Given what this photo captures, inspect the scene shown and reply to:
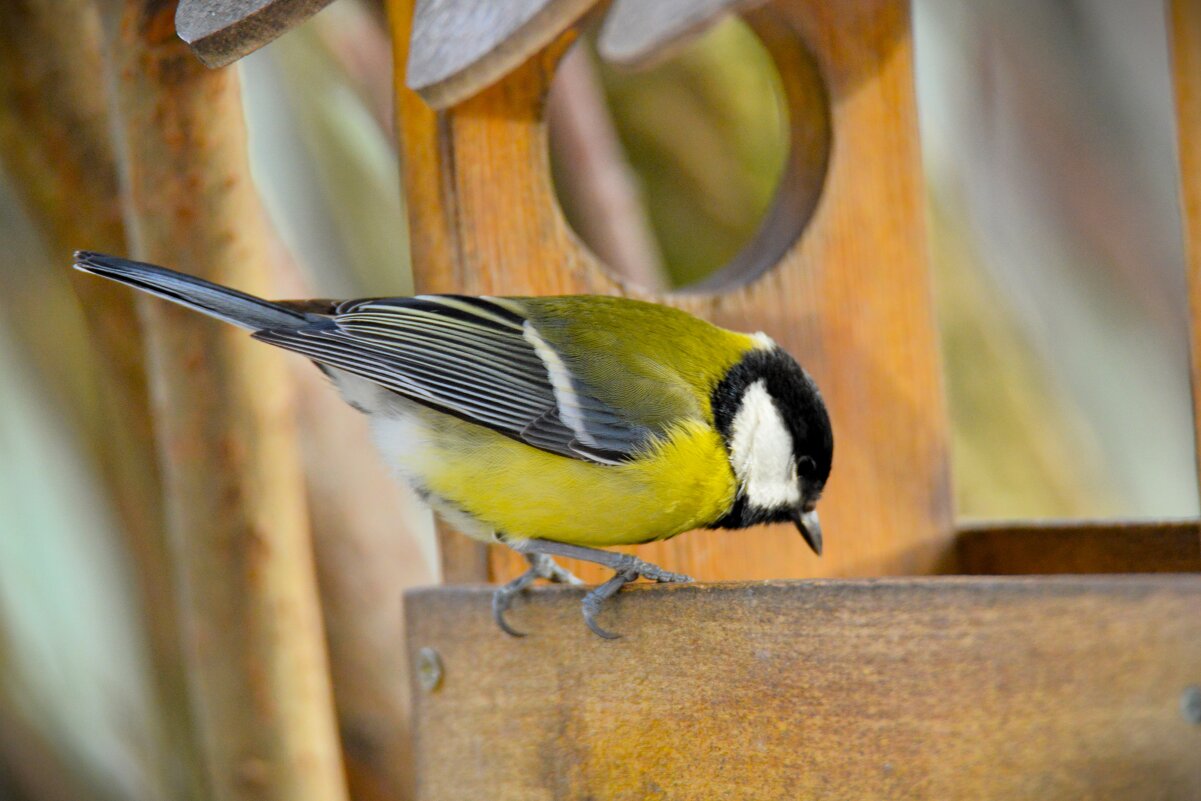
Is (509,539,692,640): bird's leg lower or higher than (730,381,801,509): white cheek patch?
lower

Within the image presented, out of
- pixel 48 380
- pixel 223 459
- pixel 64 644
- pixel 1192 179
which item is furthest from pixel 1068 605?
pixel 64 644

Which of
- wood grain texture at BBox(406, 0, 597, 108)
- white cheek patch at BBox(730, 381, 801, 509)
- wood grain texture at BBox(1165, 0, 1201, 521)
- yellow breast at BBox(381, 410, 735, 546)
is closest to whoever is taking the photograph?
wood grain texture at BBox(1165, 0, 1201, 521)

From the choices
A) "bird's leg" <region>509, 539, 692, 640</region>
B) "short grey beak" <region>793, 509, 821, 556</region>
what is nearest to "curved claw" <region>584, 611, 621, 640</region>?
"bird's leg" <region>509, 539, 692, 640</region>

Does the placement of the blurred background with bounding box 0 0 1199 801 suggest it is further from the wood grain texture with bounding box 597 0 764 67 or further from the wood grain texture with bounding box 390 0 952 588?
the wood grain texture with bounding box 597 0 764 67

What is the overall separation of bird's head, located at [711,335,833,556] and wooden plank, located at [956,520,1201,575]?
33 centimetres

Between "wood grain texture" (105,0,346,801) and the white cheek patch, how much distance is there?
0.57 meters

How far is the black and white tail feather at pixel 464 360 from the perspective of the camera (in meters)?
1.51

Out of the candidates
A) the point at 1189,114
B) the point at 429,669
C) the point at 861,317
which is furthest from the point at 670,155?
the point at 1189,114

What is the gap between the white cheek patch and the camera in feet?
5.30

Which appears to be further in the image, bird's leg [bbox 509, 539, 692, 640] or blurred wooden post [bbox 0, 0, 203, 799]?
blurred wooden post [bbox 0, 0, 203, 799]

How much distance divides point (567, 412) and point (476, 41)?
1.45ft

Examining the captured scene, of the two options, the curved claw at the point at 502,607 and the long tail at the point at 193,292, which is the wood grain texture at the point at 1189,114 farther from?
the long tail at the point at 193,292

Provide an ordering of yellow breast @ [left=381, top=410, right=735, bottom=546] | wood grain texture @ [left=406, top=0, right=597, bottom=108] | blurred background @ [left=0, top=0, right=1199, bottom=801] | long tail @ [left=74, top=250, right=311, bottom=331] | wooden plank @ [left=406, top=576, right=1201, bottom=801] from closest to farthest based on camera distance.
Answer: wooden plank @ [left=406, top=576, right=1201, bottom=801], wood grain texture @ [left=406, top=0, right=597, bottom=108], long tail @ [left=74, top=250, right=311, bottom=331], yellow breast @ [left=381, top=410, right=735, bottom=546], blurred background @ [left=0, top=0, right=1199, bottom=801]

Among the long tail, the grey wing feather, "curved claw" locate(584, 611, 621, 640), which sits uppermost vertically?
the long tail
